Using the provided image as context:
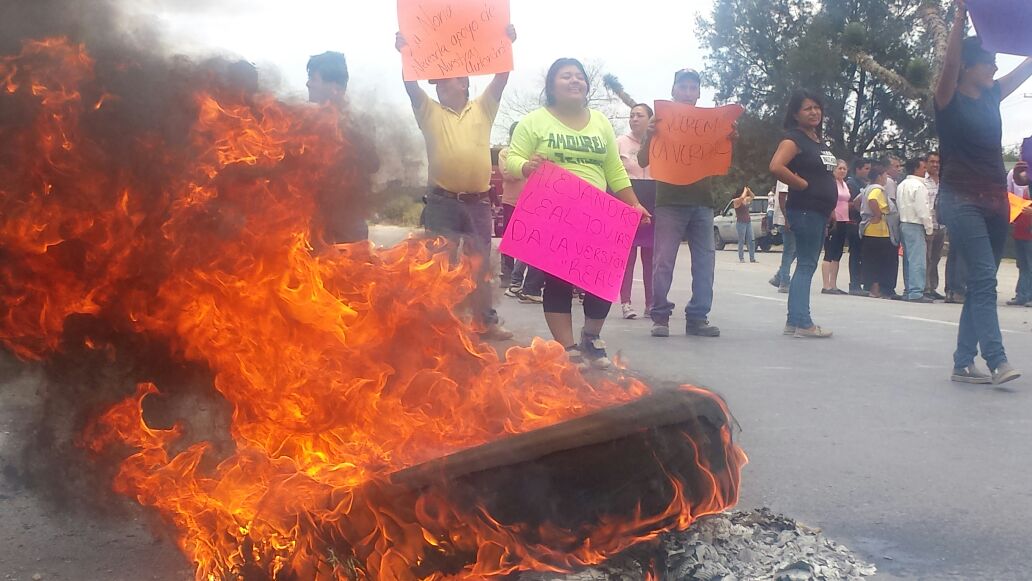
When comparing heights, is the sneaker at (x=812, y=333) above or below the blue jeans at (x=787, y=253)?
below

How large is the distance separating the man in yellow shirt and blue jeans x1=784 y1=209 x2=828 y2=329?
3.16 metres

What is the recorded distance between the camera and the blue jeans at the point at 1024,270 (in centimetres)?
1224

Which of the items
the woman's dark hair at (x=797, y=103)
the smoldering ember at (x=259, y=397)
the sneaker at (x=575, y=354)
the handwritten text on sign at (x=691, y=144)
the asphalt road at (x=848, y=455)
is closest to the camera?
the smoldering ember at (x=259, y=397)

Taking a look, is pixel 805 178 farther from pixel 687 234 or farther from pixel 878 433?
pixel 878 433

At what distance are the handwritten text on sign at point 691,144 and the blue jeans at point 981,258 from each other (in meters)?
2.08

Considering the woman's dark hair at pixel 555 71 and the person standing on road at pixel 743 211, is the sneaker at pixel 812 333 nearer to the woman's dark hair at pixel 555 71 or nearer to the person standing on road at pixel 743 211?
the woman's dark hair at pixel 555 71

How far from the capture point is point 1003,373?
19.4ft

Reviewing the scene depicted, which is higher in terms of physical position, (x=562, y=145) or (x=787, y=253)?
(x=562, y=145)

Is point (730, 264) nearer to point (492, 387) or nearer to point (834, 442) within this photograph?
point (834, 442)

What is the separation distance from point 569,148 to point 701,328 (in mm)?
3005

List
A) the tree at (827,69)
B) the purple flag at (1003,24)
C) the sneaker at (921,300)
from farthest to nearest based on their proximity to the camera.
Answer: the tree at (827,69) → the sneaker at (921,300) → the purple flag at (1003,24)

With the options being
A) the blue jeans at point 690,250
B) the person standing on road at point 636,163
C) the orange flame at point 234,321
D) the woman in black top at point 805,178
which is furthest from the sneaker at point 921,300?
the orange flame at point 234,321

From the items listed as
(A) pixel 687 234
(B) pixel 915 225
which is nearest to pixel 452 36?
(A) pixel 687 234

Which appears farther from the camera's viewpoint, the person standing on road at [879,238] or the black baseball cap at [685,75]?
the person standing on road at [879,238]
